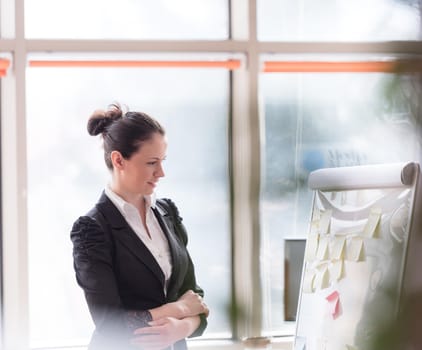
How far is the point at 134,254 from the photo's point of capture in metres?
2.44

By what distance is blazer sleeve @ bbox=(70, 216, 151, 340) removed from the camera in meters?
2.34

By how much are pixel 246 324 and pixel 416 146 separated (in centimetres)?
11

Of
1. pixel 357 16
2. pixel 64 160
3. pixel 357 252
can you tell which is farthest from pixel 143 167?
pixel 357 16

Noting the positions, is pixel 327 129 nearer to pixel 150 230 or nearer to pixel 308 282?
pixel 308 282

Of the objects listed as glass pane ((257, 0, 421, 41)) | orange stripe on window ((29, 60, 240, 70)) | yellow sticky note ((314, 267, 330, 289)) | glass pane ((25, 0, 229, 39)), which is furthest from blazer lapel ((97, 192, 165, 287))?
glass pane ((257, 0, 421, 41))

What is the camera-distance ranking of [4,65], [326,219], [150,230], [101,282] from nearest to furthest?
[326,219], [101,282], [150,230], [4,65]

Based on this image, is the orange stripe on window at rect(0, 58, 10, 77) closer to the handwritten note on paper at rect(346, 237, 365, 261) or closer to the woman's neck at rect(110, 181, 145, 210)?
the woman's neck at rect(110, 181, 145, 210)

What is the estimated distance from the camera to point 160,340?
95.9 inches

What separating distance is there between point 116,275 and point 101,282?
0.09 m

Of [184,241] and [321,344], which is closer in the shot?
[321,344]

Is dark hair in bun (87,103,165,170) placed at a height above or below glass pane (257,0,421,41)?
above

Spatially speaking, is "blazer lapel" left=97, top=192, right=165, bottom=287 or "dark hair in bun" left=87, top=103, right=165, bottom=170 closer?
"blazer lapel" left=97, top=192, right=165, bottom=287

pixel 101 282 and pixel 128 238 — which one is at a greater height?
pixel 128 238

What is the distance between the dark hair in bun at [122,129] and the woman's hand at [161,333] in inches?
23.3
